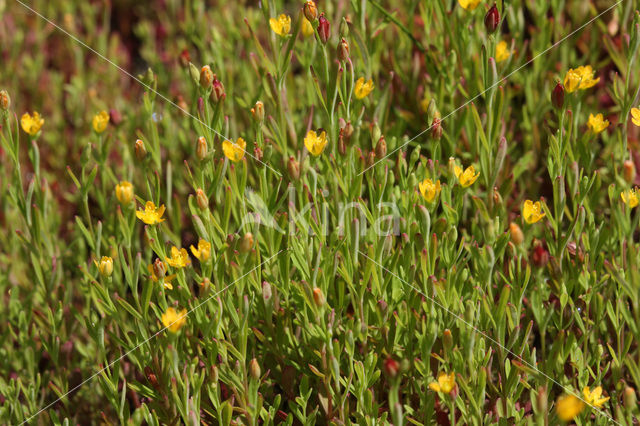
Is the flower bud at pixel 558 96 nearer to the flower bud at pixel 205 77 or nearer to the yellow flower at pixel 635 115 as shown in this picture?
the yellow flower at pixel 635 115

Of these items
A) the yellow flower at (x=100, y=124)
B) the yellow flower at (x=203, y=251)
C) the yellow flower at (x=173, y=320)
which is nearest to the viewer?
the yellow flower at (x=173, y=320)

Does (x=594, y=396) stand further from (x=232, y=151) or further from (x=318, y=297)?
(x=232, y=151)

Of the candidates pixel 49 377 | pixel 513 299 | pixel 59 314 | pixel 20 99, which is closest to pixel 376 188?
pixel 513 299

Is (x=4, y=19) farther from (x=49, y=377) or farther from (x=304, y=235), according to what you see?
(x=304, y=235)

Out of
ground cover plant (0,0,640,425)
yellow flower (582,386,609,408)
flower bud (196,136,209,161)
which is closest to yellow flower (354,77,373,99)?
ground cover plant (0,0,640,425)

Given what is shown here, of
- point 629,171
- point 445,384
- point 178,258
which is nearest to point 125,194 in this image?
point 178,258

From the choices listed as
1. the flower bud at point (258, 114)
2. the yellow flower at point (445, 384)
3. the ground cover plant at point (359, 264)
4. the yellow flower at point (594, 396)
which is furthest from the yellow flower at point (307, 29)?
the yellow flower at point (594, 396)

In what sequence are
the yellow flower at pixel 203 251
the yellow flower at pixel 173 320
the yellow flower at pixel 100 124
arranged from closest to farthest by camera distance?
the yellow flower at pixel 173 320 → the yellow flower at pixel 203 251 → the yellow flower at pixel 100 124

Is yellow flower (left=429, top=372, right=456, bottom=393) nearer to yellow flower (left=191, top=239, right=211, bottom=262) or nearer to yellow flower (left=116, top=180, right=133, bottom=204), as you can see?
yellow flower (left=191, top=239, right=211, bottom=262)
